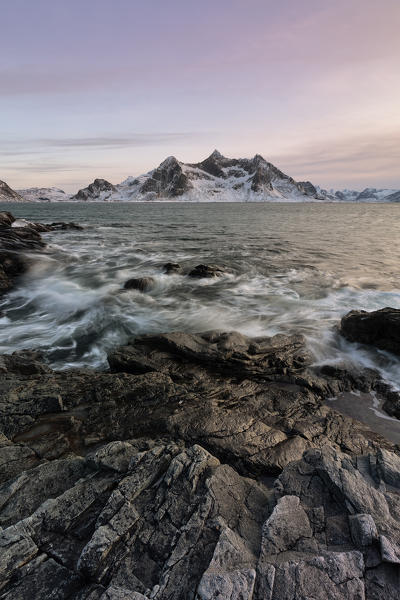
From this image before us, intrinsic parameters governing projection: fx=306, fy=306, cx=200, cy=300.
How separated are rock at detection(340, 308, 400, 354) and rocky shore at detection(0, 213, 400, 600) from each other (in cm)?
236

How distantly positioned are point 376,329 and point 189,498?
7.24 m

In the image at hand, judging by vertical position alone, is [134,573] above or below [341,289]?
above

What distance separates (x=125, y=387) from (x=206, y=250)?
19234mm

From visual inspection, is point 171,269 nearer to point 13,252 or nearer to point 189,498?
point 13,252

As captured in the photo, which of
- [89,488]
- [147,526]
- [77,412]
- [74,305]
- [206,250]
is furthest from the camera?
[206,250]

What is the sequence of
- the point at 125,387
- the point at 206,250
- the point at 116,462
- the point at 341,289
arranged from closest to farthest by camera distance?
the point at 116,462
the point at 125,387
the point at 341,289
the point at 206,250

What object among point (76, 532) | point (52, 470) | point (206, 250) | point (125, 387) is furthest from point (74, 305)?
point (206, 250)

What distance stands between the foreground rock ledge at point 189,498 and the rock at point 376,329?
3423mm

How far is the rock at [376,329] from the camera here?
7950 mm

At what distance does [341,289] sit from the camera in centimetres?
1383

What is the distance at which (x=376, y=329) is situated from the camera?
834 cm

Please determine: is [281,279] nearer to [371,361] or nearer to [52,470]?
[371,361]

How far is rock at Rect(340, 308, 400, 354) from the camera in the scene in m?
7.95

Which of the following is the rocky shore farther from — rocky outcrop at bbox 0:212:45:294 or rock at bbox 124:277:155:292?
rocky outcrop at bbox 0:212:45:294
